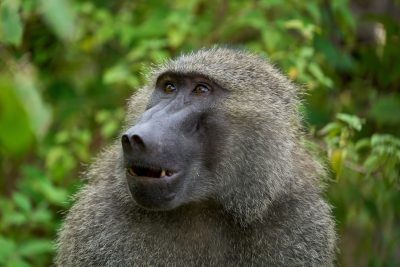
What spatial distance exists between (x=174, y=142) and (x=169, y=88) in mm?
484

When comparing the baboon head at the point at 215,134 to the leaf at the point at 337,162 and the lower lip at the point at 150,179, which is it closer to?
the lower lip at the point at 150,179

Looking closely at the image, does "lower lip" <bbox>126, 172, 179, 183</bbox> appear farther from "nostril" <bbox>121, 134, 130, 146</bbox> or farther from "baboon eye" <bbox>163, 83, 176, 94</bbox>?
"baboon eye" <bbox>163, 83, 176, 94</bbox>

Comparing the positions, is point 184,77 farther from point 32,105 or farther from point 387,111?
point 32,105

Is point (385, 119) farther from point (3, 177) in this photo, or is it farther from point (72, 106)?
point (3, 177)

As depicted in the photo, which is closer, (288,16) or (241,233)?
(241,233)

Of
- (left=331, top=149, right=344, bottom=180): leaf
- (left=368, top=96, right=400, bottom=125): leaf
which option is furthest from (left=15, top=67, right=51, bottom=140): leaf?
(left=368, top=96, right=400, bottom=125): leaf

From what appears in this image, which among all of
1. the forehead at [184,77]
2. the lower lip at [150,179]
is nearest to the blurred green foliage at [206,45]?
the forehead at [184,77]

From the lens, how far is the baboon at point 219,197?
2.94 metres

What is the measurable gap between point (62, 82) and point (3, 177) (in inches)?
45.2

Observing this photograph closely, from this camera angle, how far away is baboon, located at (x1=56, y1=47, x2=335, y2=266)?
2.94m

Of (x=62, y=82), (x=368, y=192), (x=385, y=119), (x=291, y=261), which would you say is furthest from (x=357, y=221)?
(x=291, y=261)

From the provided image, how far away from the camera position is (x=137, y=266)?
2.97 m

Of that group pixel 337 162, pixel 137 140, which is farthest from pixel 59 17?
pixel 337 162

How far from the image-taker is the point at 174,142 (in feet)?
8.75
